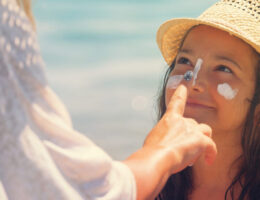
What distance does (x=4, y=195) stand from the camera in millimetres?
1145

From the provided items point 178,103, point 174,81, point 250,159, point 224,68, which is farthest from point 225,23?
point 178,103

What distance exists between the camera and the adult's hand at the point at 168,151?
1.42 m

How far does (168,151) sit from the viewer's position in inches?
61.6

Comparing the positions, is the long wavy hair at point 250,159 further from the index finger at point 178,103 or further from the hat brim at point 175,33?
the index finger at point 178,103

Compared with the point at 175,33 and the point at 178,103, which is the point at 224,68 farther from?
the point at 178,103

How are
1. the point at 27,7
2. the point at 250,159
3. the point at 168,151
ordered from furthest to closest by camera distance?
1. the point at 250,159
2. the point at 168,151
3. the point at 27,7

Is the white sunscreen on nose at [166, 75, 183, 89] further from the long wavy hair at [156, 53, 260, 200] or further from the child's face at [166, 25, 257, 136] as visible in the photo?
the long wavy hair at [156, 53, 260, 200]

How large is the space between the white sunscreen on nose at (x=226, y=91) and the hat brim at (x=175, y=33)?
1.09ft

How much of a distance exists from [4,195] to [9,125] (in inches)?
7.1

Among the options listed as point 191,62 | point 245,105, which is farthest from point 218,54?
point 245,105

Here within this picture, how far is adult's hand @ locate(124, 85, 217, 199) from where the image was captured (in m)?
1.42

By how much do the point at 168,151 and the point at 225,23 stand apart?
5.70 feet

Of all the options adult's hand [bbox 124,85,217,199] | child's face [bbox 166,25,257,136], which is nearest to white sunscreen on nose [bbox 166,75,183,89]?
child's face [bbox 166,25,257,136]

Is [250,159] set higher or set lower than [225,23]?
lower
